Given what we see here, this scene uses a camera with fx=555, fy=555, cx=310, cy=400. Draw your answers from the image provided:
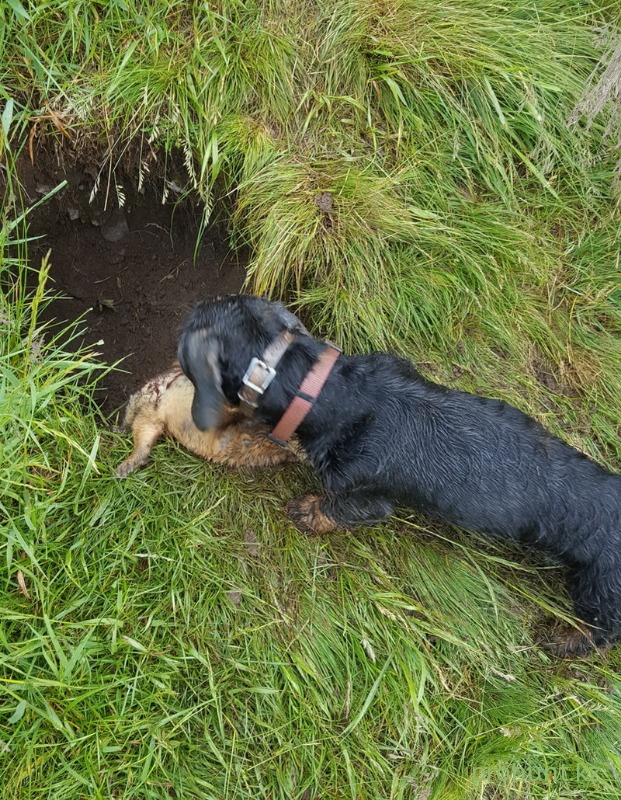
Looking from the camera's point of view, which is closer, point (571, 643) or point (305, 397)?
point (305, 397)

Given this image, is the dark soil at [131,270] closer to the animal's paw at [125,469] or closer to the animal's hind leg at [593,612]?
the animal's paw at [125,469]

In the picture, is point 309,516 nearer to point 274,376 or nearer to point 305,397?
point 305,397

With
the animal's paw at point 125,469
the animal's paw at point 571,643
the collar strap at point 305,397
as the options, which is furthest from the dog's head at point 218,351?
the animal's paw at point 571,643

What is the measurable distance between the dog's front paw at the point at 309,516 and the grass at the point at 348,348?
0.09 meters

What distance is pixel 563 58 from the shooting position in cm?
353

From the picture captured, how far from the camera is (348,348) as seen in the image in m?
3.45

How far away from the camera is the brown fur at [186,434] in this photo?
3.07 meters

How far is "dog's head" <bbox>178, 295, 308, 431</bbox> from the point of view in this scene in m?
2.56

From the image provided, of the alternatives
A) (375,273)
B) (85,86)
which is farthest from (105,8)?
(375,273)

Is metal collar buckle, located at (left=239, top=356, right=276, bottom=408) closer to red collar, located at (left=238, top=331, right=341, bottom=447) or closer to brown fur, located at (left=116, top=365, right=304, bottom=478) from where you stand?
red collar, located at (left=238, top=331, right=341, bottom=447)

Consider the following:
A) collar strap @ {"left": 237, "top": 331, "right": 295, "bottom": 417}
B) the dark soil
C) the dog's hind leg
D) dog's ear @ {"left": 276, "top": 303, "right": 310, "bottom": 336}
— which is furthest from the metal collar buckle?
the dark soil

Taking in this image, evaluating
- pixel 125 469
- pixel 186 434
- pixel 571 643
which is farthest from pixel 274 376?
pixel 571 643

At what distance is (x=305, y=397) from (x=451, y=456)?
2.61ft

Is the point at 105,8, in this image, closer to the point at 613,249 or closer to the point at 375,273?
the point at 375,273
